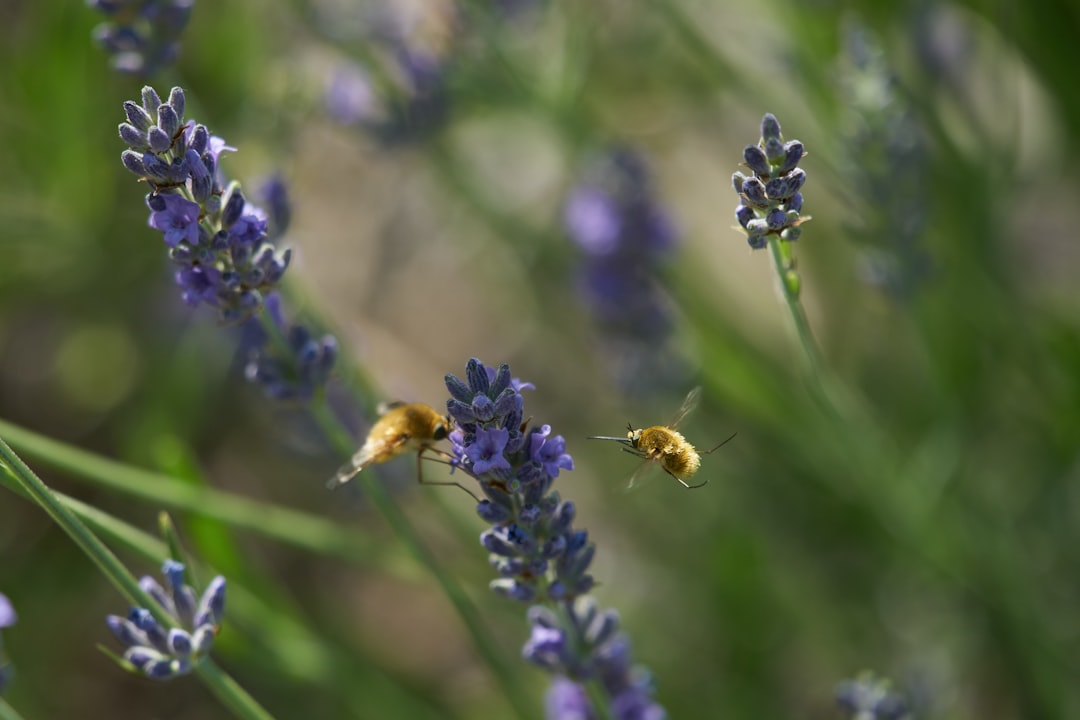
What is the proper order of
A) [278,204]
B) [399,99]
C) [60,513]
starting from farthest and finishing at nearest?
[399,99], [278,204], [60,513]

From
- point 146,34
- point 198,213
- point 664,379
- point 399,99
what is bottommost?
point 198,213

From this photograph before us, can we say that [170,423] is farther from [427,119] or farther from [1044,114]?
[1044,114]

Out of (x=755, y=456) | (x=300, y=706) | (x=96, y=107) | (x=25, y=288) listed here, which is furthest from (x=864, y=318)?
(x=25, y=288)

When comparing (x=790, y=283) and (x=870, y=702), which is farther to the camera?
(x=870, y=702)

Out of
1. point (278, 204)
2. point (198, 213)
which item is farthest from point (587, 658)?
point (278, 204)

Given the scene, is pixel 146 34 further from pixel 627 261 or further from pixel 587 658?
pixel 587 658

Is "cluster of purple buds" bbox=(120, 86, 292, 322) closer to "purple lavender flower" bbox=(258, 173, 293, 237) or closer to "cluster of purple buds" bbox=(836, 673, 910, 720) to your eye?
"purple lavender flower" bbox=(258, 173, 293, 237)
